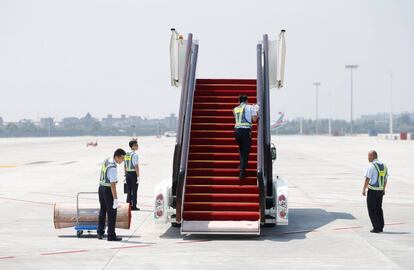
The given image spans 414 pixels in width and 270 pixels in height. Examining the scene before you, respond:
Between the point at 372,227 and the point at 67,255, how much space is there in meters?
7.66

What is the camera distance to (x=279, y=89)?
2191cm

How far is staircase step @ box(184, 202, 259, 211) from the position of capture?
17297 mm

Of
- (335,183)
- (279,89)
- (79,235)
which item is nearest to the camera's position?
(79,235)

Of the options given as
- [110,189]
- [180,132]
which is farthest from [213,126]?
[110,189]

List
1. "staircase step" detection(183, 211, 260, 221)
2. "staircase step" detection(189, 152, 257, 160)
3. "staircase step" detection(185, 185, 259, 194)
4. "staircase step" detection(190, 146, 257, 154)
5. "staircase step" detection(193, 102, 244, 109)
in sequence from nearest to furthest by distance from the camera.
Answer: "staircase step" detection(183, 211, 260, 221) → "staircase step" detection(185, 185, 259, 194) → "staircase step" detection(189, 152, 257, 160) → "staircase step" detection(190, 146, 257, 154) → "staircase step" detection(193, 102, 244, 109)

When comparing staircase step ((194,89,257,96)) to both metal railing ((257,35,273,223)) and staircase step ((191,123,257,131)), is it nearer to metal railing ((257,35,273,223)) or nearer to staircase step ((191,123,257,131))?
metal railing ((257,35,273,223))

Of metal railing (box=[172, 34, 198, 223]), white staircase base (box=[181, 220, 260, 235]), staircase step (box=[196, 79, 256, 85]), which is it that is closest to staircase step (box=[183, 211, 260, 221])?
white staircase base (box=[181, 220, 260, 235])

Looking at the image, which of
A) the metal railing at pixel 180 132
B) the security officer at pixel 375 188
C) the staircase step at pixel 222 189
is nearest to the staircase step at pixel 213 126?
the metal railing at pixel 180 132

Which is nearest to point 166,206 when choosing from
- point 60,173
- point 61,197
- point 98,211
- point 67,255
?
point 98,211

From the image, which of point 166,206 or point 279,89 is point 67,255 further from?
point 279,89

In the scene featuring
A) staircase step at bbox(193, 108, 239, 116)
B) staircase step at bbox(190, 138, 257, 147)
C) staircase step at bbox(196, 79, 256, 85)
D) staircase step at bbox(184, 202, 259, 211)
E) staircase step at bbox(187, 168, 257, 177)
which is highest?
staircase step at bbox(196, 79, 256, 85)

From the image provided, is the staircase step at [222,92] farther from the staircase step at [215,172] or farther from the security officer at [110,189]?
the security officer at [110,189]

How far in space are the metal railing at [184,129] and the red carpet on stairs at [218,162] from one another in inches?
14.8

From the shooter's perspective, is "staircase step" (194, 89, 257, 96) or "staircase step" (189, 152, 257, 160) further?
"staircase step" (194, 89, 257, 96)
